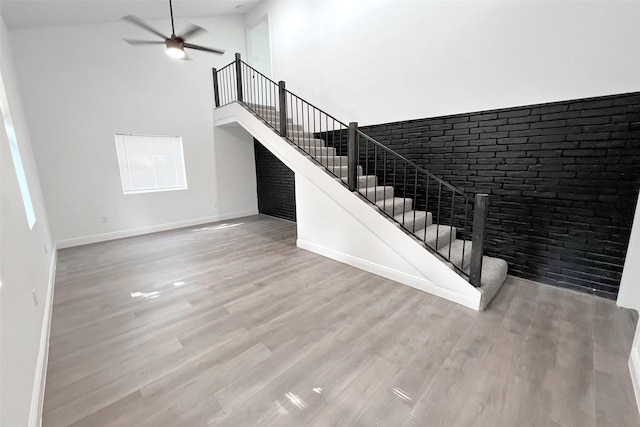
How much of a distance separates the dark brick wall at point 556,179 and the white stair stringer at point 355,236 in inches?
43.4

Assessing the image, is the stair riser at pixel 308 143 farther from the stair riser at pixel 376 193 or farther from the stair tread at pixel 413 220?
the stair tread at pixel 413 220

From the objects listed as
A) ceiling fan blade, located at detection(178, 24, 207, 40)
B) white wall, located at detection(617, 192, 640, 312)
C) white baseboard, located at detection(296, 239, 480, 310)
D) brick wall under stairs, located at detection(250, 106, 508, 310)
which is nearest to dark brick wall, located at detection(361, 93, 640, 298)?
white wall, located at detection(617, 192, 640, 312)

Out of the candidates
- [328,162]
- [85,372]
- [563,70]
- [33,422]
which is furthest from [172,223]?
[563,70]

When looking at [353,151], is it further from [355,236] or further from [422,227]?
[422,227]

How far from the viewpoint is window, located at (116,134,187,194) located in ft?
17.4

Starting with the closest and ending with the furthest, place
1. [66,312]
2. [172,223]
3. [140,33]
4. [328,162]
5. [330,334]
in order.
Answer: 1. [330,334]
2. [66,312]
3. [328,162]
4. [140,33]
5. [172,223]

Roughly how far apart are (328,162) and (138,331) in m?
3.03

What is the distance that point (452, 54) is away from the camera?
3416 mm

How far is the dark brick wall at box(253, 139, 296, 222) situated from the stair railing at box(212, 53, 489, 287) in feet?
4.03

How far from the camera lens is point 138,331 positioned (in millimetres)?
2371

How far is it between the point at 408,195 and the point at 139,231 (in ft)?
17.3

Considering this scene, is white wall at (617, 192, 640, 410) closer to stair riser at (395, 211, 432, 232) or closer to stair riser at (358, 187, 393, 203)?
stair riser at (395, 211, 432, 232)

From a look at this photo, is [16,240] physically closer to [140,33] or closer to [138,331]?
[138,331]

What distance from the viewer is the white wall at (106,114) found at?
4.42 meters
